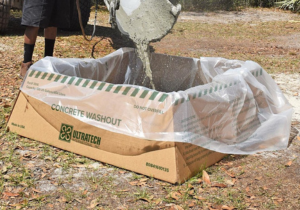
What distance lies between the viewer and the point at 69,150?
2.86 metres

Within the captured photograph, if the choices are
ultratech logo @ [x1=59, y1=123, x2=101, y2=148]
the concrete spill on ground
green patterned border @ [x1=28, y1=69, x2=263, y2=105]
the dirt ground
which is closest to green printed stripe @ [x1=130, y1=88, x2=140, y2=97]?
green patterned border @ [x1=28, y1=69, x2=263, y2=105]

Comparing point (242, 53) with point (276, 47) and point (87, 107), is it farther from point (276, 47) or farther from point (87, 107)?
point (87, 107)

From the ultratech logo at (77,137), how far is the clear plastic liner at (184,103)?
0.31 feet

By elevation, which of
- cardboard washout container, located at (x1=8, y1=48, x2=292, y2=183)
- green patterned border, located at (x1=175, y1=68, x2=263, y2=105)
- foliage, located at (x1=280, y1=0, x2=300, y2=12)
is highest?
foliage, located at (x1=280, y1=0, x2=300, y2=12)

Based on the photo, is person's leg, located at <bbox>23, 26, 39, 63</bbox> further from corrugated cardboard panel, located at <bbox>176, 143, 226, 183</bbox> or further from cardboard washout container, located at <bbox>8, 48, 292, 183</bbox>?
corrugated cardboard panel, located at <bbox>176, 143, 226, 183</bbox>

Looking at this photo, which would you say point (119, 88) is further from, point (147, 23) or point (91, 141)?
point (147, 23)

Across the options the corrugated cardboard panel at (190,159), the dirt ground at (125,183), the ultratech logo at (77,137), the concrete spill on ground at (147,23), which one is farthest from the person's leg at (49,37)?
the corrugated cardboard panel at (190,159)

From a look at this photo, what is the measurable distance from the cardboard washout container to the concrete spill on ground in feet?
1.72

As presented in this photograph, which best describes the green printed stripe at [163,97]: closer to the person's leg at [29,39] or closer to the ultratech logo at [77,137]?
the ultratech logo at [77,137]

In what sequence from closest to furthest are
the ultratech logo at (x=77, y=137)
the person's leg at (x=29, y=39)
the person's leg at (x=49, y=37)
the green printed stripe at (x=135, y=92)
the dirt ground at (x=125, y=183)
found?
the dirt ground at (x=125, y=183) < the green printed stripe at (x=135, y=92) < the ultratech logo at (x=77, y=137) < the person's leg at (x=29, y=39) < the person's leg at (x=49, y=37)

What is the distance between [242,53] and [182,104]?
4616 mm

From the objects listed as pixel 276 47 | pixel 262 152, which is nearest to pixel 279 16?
pixel 276 47

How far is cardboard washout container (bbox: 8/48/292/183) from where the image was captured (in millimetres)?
2492

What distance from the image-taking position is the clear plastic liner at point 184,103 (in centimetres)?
251
